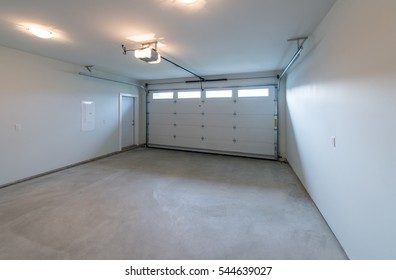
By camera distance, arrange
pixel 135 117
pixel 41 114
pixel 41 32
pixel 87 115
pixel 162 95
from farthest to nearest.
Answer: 1. pixel 135 117
2. pixel 162 95
3. pixel 87 115
4. pixel 41 114
5. pixel 41 32

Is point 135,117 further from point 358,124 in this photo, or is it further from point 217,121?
point 358,124

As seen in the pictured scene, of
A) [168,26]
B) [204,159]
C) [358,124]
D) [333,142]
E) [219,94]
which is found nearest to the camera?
[358,124]

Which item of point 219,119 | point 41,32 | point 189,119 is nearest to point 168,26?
Answer: point 41,32

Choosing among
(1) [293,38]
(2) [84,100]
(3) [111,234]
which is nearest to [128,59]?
(2) [84,100]

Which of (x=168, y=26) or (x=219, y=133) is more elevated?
(x=168, y=26)

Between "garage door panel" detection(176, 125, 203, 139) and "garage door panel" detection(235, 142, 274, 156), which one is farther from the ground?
"garage door panel" detection(176, 125, 203, 139)

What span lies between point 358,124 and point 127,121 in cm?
717

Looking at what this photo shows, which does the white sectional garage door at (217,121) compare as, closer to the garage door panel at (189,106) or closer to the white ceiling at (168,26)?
the garage door panel at (189,106)

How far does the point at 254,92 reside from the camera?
6.22m

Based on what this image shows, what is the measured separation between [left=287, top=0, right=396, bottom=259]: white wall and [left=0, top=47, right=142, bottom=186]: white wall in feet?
17.9

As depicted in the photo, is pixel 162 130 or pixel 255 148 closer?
pixel 255 148

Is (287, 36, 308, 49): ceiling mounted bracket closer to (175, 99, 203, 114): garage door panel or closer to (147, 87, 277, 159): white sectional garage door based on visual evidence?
(147, 87, 277, 159): white sectional garage door

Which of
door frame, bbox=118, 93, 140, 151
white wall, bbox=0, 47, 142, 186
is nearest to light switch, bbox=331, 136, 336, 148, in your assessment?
white wall, bbox=0, 47, 142, 186

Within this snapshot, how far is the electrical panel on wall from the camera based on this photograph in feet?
17.7
